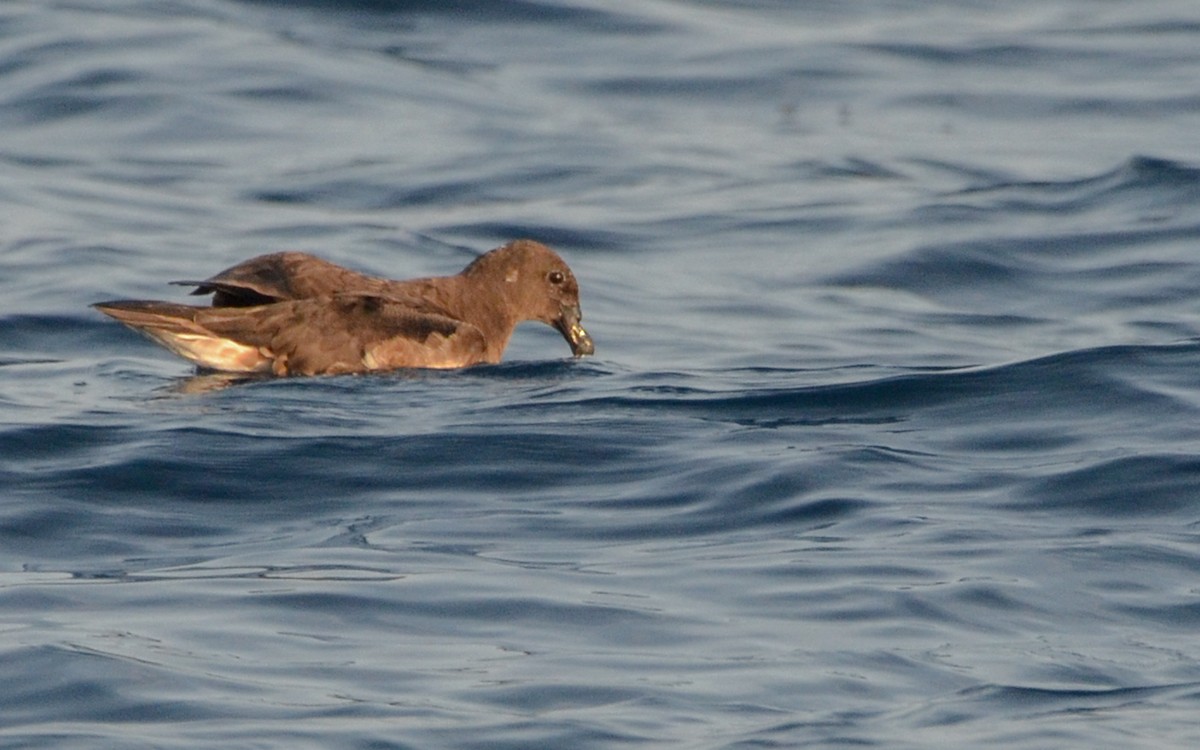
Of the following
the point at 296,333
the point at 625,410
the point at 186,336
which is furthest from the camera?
the point at 296,333

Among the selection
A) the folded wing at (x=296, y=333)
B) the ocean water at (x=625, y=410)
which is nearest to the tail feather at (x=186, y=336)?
the folded wing at (x=296, y=333)

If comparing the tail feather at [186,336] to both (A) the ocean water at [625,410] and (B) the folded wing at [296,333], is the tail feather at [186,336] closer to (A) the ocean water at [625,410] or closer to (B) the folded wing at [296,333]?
(B) the folded wing at [296,333]

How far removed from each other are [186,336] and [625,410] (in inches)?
77.6

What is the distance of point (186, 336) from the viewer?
9.66 meters

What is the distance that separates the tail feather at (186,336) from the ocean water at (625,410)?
0.61ft

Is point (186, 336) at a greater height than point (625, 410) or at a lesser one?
greater

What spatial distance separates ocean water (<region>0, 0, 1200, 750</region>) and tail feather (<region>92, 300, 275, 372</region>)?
185 mm

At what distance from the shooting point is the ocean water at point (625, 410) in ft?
19.2

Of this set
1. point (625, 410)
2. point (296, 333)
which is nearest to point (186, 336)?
point (296, 333)

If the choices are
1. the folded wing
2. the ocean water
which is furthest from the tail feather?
the ocean water

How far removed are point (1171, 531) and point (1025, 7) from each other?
15159mm

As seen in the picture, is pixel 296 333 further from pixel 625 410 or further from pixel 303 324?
pixel 625 410

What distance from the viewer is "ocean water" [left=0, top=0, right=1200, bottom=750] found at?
586 centimetres

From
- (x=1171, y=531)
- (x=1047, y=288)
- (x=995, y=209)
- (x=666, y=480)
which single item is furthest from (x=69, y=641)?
(x=995, y=209)
